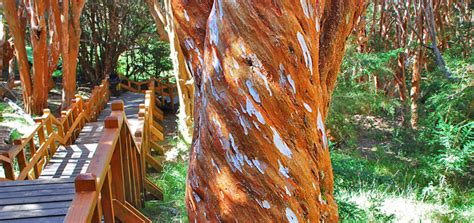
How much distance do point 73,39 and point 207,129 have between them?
11120 mm

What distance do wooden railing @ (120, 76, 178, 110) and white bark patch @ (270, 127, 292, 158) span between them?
548 inches

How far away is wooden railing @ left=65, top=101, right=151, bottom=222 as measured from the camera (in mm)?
1836

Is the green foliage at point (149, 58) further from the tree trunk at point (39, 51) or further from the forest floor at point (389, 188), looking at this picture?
the forest floor at point (389, 188)

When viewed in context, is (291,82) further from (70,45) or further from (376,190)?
(70,45)

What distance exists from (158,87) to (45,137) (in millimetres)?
9066

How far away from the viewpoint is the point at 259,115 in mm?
1310

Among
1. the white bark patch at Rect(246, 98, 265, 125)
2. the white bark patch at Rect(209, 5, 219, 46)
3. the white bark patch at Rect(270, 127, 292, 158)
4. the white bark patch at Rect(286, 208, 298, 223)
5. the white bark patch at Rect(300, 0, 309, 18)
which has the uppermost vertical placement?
the white bark patch at Rect(300, 0, 309, 18)

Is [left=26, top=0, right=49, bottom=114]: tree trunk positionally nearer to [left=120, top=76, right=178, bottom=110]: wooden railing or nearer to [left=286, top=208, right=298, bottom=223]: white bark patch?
[left=120, top=76, right=178, bottom=110]: wooden railing

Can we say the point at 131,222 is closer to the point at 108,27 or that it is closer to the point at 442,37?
the point at 442,37

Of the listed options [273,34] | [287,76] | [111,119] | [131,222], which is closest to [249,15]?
→ [273,34]

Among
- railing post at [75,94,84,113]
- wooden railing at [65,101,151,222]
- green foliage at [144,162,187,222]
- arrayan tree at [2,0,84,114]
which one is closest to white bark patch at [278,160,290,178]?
wooden railing at [65,101,151,222]

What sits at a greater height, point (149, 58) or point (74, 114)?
point (149, 58)

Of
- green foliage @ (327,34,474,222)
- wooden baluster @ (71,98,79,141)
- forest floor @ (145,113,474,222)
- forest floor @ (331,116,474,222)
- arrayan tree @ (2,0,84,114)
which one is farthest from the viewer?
arrayan tree @ (2,0,84,114)

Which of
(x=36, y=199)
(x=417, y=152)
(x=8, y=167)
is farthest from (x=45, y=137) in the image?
(x=417, y=152)
